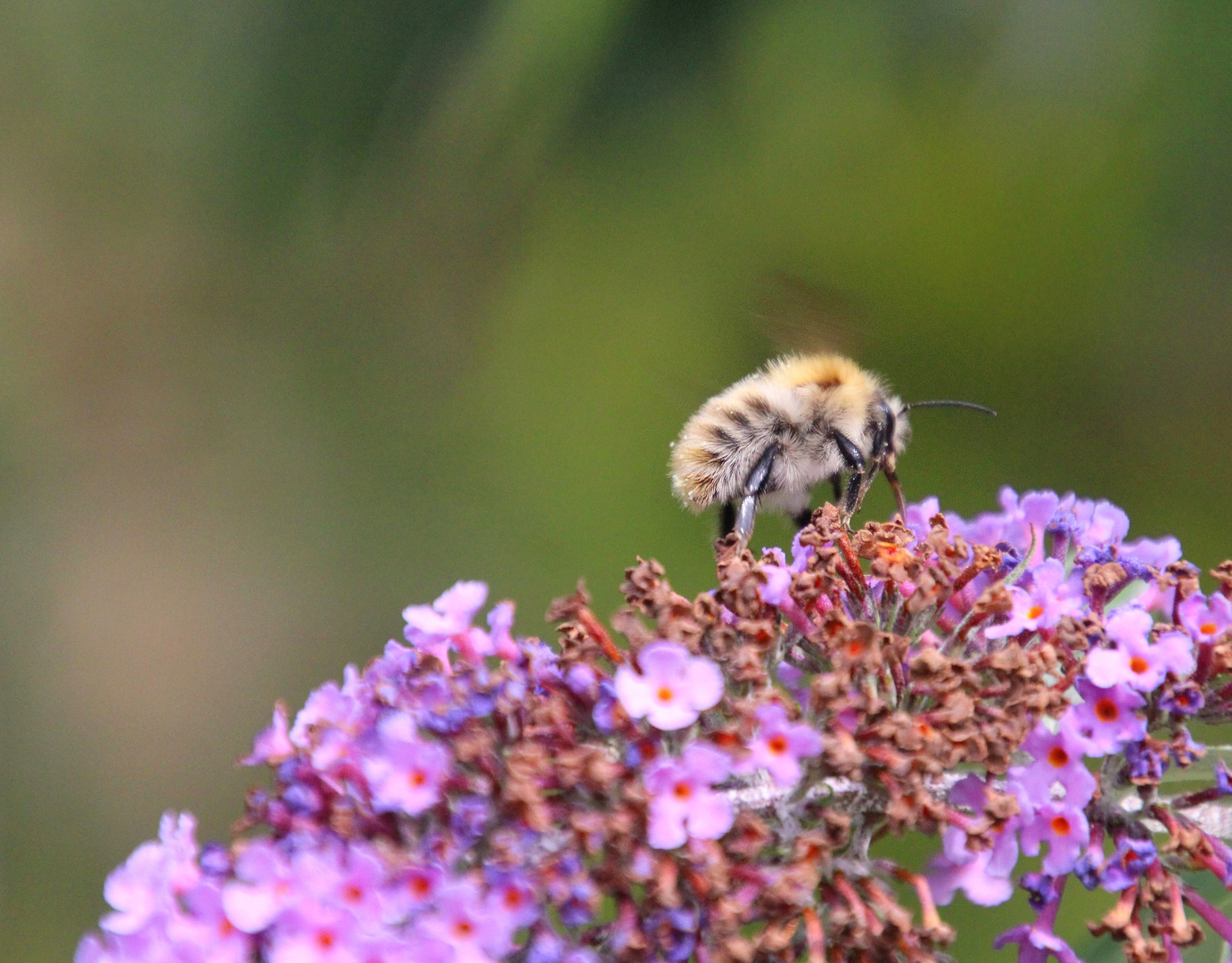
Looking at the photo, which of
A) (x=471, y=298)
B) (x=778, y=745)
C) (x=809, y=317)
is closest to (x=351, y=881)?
(x=778, y=745)

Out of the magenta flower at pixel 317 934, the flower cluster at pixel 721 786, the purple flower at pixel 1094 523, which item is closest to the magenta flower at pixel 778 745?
the flower cluster at pixel 721 786

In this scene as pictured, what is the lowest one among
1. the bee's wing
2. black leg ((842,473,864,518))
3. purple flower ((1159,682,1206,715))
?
purple flower ((1159,682,1206,715))

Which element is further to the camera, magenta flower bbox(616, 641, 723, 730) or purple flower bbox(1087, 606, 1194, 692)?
purple flower bbox(1087, 606, 1194, 692)

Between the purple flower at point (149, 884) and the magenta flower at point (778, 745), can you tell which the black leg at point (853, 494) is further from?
the purple flower at point (149, 884)

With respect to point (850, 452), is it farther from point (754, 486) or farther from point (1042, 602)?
point (1042, 602)

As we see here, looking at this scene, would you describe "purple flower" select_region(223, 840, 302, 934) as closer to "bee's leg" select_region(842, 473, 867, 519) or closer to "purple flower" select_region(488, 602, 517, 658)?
"purple flower" select_region(488, 602, 517, 658)

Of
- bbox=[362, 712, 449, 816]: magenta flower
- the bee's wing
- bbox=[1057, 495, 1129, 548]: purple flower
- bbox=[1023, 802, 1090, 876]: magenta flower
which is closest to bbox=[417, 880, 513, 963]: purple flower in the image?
bbox=[362, 712, 449, 816]: magenta flower
